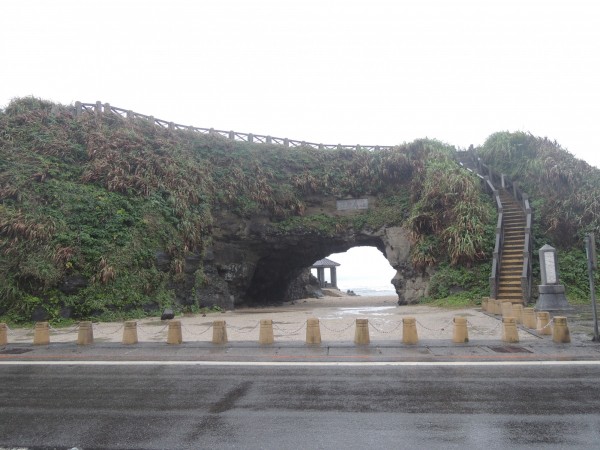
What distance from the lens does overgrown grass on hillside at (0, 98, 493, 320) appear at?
15.6 m

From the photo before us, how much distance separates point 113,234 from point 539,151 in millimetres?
20962

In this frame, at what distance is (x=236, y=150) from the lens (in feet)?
80.0

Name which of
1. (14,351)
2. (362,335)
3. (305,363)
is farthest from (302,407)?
(14,351)

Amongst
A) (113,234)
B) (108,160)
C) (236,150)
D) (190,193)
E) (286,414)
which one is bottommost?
(286,414)

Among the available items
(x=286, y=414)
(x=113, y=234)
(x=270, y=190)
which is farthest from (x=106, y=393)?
(x=270, y=190)

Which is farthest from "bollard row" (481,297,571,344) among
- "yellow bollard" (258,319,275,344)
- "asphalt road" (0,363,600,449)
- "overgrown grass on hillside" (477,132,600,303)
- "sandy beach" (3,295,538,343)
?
"overgrown grass on hillside" (477,132,600,303)

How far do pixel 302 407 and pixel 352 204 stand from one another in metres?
19.0

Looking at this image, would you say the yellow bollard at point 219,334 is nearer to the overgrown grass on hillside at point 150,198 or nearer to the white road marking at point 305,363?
the white road marking at point 305,363

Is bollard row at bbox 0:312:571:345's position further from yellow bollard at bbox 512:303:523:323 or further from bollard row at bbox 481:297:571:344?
yellow bollard at bbox 512:303:523:323

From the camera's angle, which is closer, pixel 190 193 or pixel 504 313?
pixel 504 313

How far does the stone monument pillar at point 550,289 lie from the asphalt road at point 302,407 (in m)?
6.87

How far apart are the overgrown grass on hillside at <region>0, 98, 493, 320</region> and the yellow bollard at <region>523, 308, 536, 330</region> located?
274 inches

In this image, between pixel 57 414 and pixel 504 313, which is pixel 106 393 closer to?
pixel 57 414

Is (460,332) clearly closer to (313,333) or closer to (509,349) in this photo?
(509,349)
